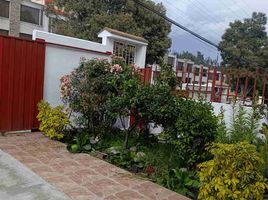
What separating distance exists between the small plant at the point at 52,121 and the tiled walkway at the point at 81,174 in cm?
37

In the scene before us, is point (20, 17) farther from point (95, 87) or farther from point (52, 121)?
point (95, 87)

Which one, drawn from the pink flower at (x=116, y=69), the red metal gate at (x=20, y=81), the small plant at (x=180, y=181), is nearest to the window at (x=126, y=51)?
the pink flower at (x=116, y=69)

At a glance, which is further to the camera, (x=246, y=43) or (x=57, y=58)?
(x=246, y=43)

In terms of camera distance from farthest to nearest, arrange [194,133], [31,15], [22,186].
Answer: [31,15] → [194,133] → [22,186]

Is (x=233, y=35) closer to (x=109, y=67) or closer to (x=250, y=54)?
(x=250, y=54)

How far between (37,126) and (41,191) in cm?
330

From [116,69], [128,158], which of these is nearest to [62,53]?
[116,69]

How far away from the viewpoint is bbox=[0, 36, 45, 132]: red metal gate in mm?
5840

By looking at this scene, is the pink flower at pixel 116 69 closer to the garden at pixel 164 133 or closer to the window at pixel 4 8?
the garden at pixel 164 133

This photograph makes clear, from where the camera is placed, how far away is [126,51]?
8391 millimetres

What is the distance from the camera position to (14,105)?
602 centimetres

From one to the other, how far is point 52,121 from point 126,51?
3.41m

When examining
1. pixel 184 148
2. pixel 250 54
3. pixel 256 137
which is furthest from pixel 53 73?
pixel 250 54

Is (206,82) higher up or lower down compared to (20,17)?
lower down
